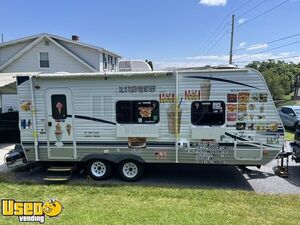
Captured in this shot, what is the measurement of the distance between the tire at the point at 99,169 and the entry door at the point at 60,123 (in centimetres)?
53

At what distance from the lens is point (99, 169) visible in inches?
286

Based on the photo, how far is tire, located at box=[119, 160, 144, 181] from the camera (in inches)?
279

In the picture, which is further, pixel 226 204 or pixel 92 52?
pixel 92 52

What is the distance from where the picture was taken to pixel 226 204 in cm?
559

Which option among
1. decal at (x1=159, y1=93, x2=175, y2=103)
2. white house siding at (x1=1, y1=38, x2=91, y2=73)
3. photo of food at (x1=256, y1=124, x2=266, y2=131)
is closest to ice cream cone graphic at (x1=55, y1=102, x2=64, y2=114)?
decal at (x1=159, y1=93, x2=175, y2=103)

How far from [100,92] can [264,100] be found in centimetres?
404

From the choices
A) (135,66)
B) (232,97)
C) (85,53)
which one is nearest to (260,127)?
(232,97)

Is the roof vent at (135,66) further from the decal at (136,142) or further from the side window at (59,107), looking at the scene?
the decal at (136,142)

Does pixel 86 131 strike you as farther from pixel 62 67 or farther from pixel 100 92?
pixel 62 67

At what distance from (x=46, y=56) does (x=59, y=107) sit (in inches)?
617

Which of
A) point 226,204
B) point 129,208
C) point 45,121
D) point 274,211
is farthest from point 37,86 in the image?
point 274,211

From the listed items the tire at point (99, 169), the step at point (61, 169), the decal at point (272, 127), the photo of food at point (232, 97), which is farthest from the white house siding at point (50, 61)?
the decal at point (272, 127)

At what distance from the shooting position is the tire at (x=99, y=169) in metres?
7.18

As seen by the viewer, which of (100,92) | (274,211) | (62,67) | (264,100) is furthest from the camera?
(62,67)
